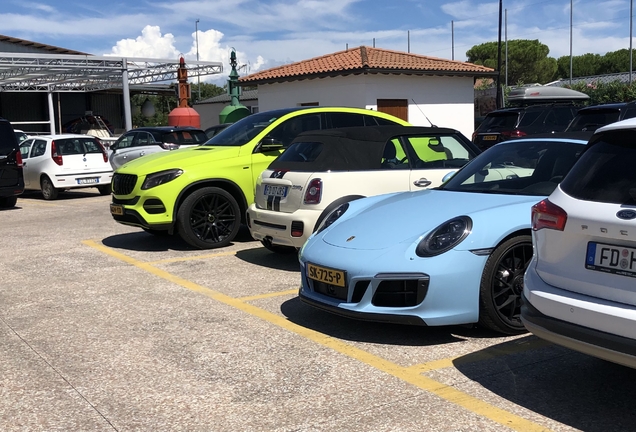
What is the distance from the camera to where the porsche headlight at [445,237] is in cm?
480

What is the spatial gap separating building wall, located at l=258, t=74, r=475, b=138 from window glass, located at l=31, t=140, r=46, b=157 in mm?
9960

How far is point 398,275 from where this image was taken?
15.6 feet

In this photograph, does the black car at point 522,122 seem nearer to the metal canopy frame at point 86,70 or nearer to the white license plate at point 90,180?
the white license plate at point 90,180

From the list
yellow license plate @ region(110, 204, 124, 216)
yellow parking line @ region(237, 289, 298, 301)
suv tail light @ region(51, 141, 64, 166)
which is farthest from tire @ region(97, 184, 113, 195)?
yellow parking line @ region(237, 289, 298, 301)

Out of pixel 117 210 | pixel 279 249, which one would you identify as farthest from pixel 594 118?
pixel 117 210

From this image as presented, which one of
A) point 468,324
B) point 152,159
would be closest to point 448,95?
point 152,159

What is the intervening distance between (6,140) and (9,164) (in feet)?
1.55

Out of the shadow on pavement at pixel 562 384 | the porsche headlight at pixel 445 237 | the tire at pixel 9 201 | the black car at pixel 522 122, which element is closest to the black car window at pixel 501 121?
the black car at pixel 522 122

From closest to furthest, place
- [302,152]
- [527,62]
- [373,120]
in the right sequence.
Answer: [302,152] → [373,120] → [527,62]

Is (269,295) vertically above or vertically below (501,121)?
below

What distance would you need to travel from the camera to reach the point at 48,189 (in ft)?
53.3

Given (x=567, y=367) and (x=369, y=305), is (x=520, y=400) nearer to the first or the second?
(x=567, y=367)

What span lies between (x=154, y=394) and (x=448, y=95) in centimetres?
2229

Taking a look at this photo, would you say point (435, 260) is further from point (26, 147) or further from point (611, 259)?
point (26, 147)
